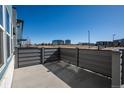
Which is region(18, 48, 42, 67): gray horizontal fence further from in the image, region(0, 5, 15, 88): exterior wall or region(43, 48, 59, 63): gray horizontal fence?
region(0, 5, 15, 88): exterior wall

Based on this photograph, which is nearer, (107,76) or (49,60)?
(107,76)

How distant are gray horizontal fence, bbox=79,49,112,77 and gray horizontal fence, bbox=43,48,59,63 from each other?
2.10m

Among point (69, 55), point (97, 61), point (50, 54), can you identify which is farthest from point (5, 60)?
point (50, 54)

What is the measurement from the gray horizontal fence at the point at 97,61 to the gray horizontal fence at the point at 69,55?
46 centimetres

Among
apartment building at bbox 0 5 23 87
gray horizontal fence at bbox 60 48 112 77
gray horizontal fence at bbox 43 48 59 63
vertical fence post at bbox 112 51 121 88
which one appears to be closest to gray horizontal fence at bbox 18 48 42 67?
gray horizontal fence at bbox 43 48 59 63

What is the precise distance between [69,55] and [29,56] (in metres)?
2.11

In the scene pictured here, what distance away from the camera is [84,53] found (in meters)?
4.43

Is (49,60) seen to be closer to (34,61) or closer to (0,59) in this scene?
(34,61)

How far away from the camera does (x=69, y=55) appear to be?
5500 mm

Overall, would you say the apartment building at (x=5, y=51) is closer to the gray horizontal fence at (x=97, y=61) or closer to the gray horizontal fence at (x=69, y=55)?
the gray horizontal fence at (x=97, y=61)

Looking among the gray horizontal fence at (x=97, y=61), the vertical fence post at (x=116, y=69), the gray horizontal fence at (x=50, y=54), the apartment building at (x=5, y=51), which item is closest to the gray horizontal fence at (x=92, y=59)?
the gray horizontal fence at (x=97, y=61)

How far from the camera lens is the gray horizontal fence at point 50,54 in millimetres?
5977
